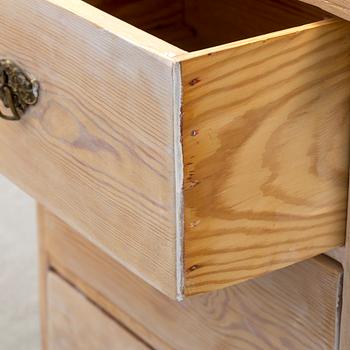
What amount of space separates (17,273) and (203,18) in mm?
824

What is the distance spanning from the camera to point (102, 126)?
67cm

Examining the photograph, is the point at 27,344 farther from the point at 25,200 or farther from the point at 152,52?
the point at 152,52

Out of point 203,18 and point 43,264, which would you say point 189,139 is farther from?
point 43,264

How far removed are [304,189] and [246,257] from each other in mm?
64

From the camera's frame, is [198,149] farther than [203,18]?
No

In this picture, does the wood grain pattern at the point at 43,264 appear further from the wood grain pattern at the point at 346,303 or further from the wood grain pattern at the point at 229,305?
the wood grain pattern at the point at 346,303

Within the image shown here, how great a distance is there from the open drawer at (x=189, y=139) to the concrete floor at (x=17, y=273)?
789 millimetres

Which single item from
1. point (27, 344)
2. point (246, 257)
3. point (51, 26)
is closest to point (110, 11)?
point (51, 26)

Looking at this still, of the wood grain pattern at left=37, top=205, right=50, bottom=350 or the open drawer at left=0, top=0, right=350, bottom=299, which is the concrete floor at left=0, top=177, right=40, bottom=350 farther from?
the open drawer at left=0, top=0, right=350, bottom=299

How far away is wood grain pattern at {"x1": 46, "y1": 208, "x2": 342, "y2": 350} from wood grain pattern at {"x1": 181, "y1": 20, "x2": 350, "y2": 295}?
63 millimetres

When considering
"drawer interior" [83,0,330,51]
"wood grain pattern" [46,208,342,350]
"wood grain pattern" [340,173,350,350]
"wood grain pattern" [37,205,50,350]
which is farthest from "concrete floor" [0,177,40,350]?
"wood grain pattern" [340,173,350,350]

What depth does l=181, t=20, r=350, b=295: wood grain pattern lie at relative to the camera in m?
0.60

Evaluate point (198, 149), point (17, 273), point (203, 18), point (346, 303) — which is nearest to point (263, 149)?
point (198, 149)

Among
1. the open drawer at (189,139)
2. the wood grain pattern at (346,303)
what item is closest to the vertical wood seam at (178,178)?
the open drawer at (189,139)
